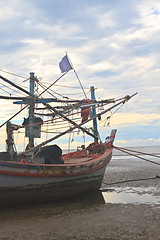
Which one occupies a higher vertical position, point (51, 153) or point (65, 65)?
point (65, 65)

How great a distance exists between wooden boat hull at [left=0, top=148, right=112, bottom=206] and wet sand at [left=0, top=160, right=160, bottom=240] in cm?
40

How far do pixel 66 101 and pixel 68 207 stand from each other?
29.5ft

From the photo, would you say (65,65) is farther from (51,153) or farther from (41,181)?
(41,181)

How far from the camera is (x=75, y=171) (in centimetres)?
1052

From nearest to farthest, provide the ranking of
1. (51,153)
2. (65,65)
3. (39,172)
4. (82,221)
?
(82,221), (39,172), (51,153), (65,65)

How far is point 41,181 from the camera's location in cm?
932

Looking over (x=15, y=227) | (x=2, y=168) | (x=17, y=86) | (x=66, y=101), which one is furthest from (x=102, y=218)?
(x=66, y=101)

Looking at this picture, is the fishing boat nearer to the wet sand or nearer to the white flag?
the wet sand

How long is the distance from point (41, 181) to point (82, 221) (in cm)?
258

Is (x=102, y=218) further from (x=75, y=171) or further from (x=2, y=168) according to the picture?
(x=2, y=168)

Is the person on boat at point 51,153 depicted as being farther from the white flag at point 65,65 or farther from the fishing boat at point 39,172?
the white flag at point 65,65

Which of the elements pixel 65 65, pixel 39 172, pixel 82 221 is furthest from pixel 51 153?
pixel 65 65

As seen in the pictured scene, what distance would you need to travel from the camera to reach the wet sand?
6.31 m

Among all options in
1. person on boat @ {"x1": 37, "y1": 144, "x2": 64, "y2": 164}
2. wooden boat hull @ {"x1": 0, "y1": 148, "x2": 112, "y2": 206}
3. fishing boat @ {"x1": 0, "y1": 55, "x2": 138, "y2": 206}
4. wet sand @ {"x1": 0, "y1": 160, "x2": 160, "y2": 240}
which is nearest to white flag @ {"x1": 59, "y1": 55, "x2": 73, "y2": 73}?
fishing boat @ {"x1": 0, "y1": 55, "x2": 138, "y2": 206}
